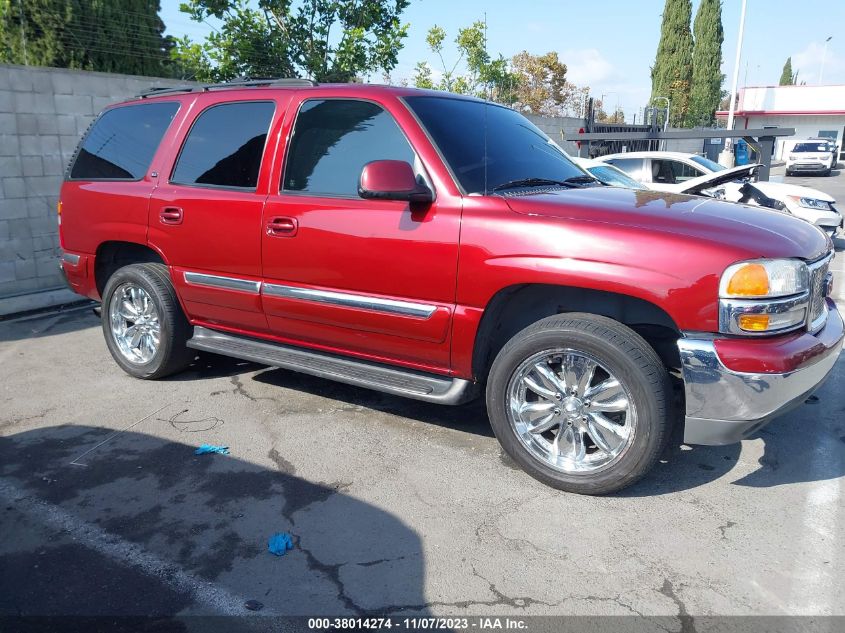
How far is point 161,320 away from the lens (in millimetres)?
4867

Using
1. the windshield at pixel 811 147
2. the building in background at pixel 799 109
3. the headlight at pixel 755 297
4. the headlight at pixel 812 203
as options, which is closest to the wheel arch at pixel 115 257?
the headlight at pixel 755 297

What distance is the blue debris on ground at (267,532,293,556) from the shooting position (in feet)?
9.71

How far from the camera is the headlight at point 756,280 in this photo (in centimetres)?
299

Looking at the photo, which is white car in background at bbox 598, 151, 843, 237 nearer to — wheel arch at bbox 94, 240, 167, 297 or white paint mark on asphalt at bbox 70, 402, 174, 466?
wheel arch at bbox 94, 240, 167, 297

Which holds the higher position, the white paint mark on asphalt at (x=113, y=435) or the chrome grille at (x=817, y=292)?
the chrome grille at (x=817, y=292)

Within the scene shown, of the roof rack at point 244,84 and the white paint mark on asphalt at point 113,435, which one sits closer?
the white paint mark on asphalt at point 113,435

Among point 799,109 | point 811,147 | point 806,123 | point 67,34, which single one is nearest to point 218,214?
point 67,34

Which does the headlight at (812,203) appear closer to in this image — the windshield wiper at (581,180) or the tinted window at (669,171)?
the tinted window at (669,171)

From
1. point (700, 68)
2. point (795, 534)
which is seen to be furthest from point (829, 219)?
point (700, 68)

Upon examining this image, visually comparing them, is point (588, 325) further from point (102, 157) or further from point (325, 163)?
point (102, 157)

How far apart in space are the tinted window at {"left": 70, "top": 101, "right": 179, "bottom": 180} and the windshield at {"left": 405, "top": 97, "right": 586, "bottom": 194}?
2.07 metres

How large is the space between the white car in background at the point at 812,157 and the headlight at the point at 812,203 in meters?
25.5

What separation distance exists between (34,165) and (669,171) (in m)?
9.04

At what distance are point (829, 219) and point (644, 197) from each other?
847cm
